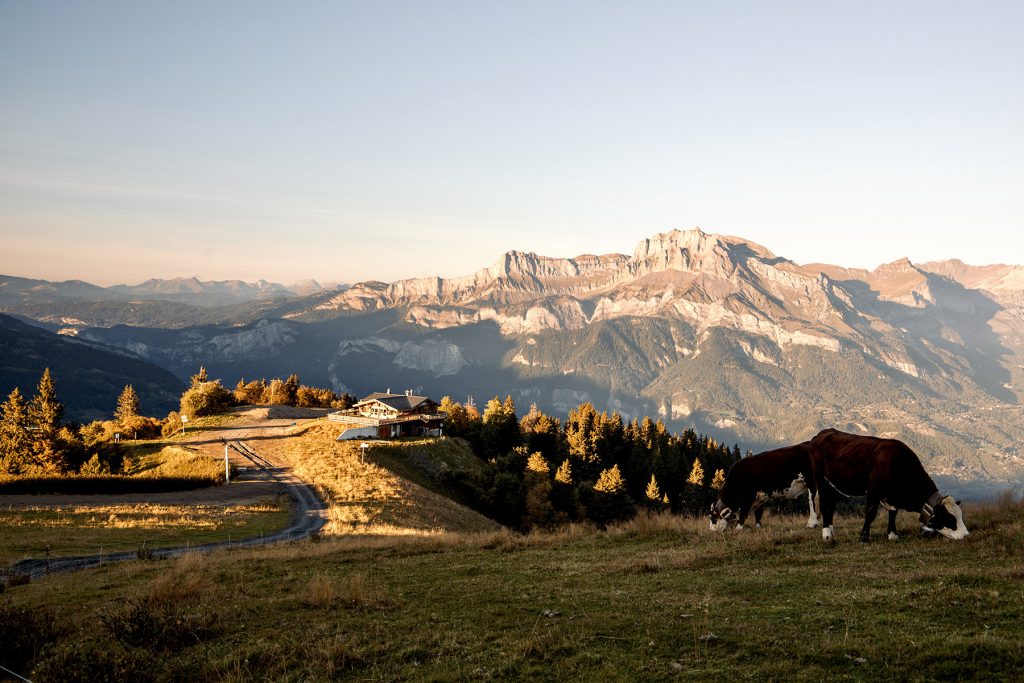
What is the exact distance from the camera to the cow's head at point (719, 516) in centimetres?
2178

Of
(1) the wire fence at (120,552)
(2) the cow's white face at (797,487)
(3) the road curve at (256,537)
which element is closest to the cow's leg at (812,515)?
(2) the cow's white face at (797,487)

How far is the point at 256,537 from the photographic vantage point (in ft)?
134

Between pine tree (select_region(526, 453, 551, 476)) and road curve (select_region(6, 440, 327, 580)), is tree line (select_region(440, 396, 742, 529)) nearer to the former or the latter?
pine tree (select_region(526, 453, 551, 476))

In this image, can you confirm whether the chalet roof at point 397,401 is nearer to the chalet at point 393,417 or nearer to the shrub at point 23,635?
the chalet at point 393,417

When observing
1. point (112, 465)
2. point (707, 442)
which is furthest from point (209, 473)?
point (707, 442)

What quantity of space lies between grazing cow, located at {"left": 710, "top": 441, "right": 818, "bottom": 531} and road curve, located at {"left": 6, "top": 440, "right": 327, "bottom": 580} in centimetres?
2763

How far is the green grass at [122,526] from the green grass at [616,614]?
1538 cm

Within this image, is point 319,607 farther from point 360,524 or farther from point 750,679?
point 360,524

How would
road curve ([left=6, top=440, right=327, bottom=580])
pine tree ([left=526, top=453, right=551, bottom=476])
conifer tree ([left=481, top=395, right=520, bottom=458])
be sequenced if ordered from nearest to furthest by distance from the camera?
road curve ([left=6, top=440, right=327, bottom=580])
pine tree ([left=526, top=453, right=551, bottom=476])
conifer tree ([left=481, top=395, right=520, bottom=458])

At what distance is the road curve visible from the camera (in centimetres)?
2878

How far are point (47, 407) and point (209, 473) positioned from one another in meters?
22.9

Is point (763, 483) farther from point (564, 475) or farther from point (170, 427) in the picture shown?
point (170, 427)

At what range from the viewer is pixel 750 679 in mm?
8117

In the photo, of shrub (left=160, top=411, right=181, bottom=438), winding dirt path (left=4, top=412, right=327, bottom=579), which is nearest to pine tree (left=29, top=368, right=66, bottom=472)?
winding dirt path (left=4, top=412, right=327, bottom=579)
